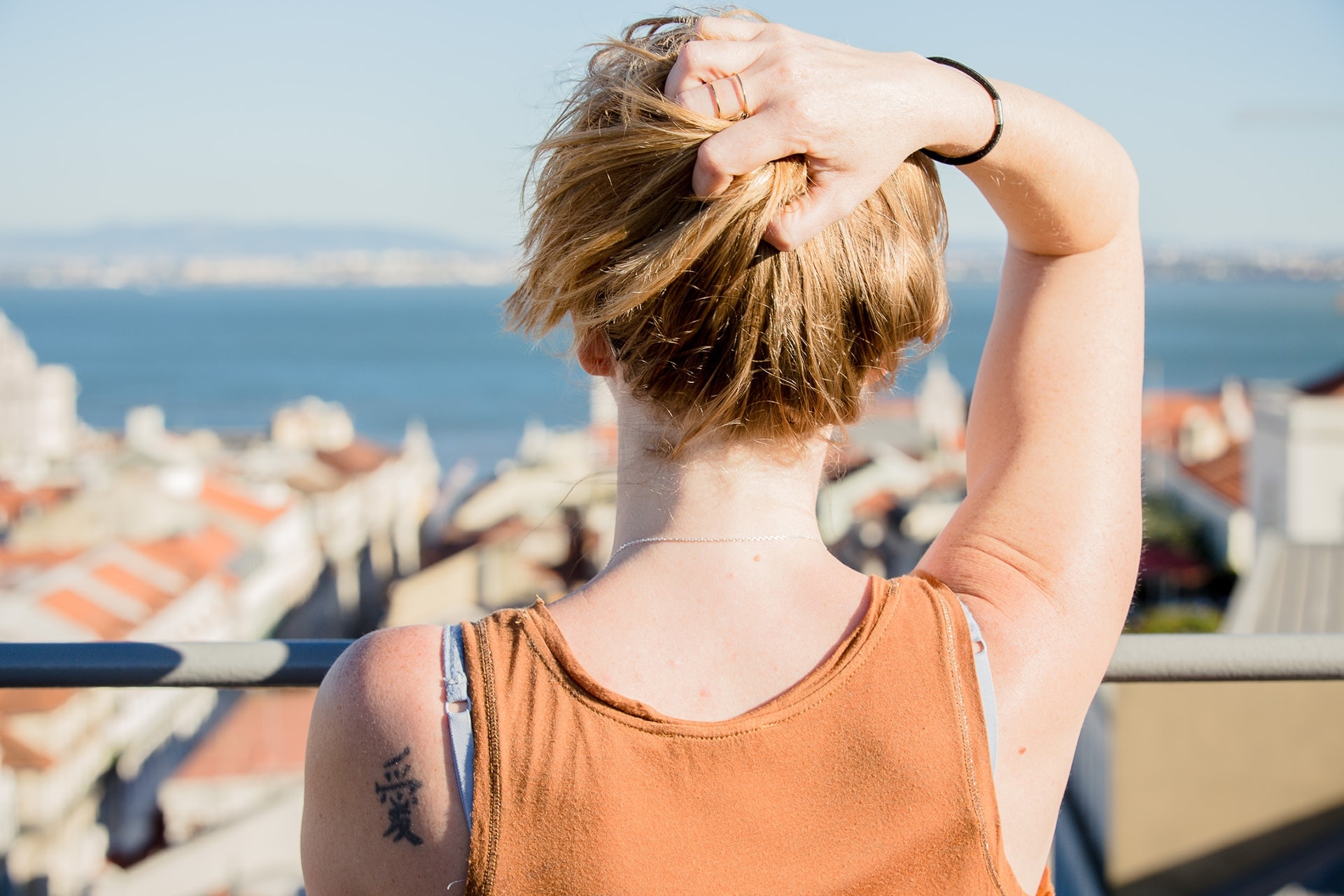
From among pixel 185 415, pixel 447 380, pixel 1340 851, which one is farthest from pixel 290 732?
pixel 447 380

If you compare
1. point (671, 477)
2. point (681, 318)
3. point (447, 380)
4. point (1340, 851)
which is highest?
point (681, 318)

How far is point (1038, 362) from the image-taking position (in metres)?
1.13

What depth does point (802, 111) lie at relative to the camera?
2.79ft

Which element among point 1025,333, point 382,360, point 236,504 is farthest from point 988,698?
point 382,360

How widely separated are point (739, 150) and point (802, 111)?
0.21ft

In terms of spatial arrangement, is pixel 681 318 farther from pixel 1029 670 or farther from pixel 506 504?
pixel 506 504

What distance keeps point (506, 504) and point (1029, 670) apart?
34.3 metres

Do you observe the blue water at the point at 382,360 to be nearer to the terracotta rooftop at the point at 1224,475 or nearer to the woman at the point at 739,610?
the terracotta rooftop at the point at 1224,475

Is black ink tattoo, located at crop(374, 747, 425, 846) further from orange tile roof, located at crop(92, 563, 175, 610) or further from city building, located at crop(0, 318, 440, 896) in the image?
orange tile roof, located at crop(92, 563, 175, 610)

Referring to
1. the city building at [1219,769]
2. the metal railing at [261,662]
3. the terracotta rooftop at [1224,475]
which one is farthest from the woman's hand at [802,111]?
the terracotta rooftop at [1224,475]

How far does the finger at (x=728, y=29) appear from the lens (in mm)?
916

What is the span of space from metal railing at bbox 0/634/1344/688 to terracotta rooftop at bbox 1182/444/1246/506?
91.2ft

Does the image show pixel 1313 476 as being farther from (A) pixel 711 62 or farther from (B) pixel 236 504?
(B) pixel 236 504

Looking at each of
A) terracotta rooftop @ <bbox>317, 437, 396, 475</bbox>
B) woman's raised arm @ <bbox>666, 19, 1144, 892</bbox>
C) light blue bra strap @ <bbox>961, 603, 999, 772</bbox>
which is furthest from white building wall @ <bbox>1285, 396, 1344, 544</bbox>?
terracotta rooftop @ <bbox>317, 437, 396, 475</bbox>
